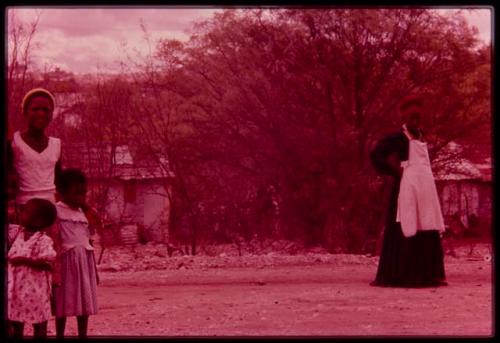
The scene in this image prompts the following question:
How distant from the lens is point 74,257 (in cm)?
743

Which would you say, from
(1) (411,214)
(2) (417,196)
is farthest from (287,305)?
(2) (417,196)

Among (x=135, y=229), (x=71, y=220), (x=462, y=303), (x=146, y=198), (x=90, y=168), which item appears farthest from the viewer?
(x=146, y=198)

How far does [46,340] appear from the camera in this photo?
6.89 meters

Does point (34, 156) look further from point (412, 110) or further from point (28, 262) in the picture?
point (412, 110)

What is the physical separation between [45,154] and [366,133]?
39.2ft

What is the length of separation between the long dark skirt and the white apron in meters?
0.11

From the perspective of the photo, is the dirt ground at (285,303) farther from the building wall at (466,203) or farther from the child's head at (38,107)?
the building wall at (466,203)

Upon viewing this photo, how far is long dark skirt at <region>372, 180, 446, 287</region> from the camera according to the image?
423 inches

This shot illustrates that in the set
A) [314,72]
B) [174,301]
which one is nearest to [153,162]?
[314,72]

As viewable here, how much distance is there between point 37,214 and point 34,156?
0.51m

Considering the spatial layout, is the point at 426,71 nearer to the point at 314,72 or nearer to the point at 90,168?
the point at 314,72

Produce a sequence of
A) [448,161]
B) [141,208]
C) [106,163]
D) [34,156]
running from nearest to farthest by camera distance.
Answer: [34,156] < [448,161] < [106,163] < [141,208]

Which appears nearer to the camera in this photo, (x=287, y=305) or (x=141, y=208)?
(x=287, y=305)

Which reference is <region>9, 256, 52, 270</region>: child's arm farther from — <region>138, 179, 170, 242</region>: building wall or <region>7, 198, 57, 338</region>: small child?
<region>138, 179, 170, 242</region>: building wall
